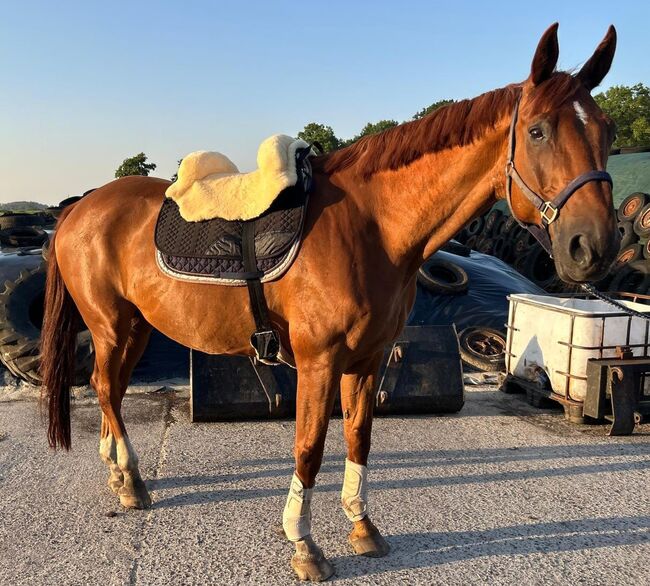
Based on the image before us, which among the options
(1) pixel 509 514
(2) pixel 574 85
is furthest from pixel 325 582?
(2) pixel 574 85

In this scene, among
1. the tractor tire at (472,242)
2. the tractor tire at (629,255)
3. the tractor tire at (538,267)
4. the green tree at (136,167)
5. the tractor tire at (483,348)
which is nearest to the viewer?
the tractor tire at (483,348)

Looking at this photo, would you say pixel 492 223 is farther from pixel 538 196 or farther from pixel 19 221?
pixel 538 196

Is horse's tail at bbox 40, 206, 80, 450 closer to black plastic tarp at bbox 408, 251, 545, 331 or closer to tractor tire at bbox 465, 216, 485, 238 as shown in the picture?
black plastic tarp at bbox 408, 251, 545, 331

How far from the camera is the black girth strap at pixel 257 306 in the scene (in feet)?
8.19

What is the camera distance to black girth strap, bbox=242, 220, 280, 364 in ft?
8.19

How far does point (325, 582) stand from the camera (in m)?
2.41

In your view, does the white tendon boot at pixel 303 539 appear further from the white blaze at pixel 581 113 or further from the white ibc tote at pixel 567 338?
the white ibc tote at pixel 567 338

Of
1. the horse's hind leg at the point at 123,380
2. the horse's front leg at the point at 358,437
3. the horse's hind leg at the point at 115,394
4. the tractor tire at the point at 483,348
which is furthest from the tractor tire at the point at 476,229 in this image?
the horse's hind leg at the point at 115,394

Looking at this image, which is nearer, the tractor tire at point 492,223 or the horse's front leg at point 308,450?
the horse's front leg at point 308,450

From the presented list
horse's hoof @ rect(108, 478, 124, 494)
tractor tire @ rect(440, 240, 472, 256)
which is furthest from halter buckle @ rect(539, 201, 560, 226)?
tractor tire @ rect(440, 240, 472, 256)

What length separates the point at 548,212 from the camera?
189 cm

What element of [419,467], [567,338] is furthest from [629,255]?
[419,467]

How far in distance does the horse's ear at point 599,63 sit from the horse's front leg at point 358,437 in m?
1.52

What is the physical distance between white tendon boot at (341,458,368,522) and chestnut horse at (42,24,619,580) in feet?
0.03
